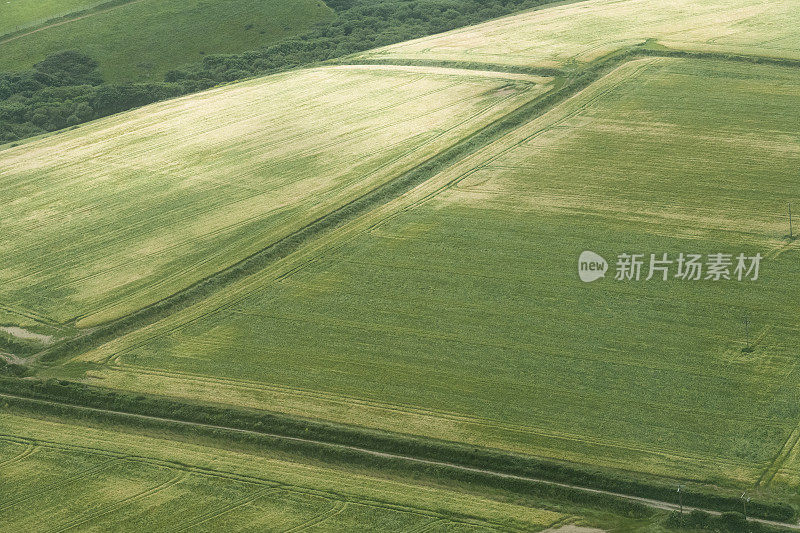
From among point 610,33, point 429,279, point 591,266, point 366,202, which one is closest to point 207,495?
point 429,279

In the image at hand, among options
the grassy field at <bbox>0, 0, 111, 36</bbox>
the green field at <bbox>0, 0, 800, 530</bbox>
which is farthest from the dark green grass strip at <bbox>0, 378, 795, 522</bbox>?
the grassy field at <bbox>0, 0, 111, 36</bbox>

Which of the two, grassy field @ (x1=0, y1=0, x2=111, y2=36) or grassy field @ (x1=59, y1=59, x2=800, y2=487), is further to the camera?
grassy field @ (x1=0, y1=0, x2=111, y2=36)

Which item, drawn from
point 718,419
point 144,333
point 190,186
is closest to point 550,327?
point 718,419

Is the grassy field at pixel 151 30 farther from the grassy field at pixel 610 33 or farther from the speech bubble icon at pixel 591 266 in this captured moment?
the speech bubble icon at pixel 591 266

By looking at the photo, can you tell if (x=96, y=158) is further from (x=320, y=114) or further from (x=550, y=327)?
(x=550, y=327)

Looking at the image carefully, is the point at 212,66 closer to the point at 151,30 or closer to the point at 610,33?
the point at 151,30

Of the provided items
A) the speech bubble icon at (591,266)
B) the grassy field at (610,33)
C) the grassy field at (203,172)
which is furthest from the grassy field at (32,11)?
the speech bubble icon at (591,266)

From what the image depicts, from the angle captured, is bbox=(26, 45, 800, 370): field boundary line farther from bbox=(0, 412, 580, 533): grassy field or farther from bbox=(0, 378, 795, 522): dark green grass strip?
bbox=(0, 412, 580, 533): grassy field
